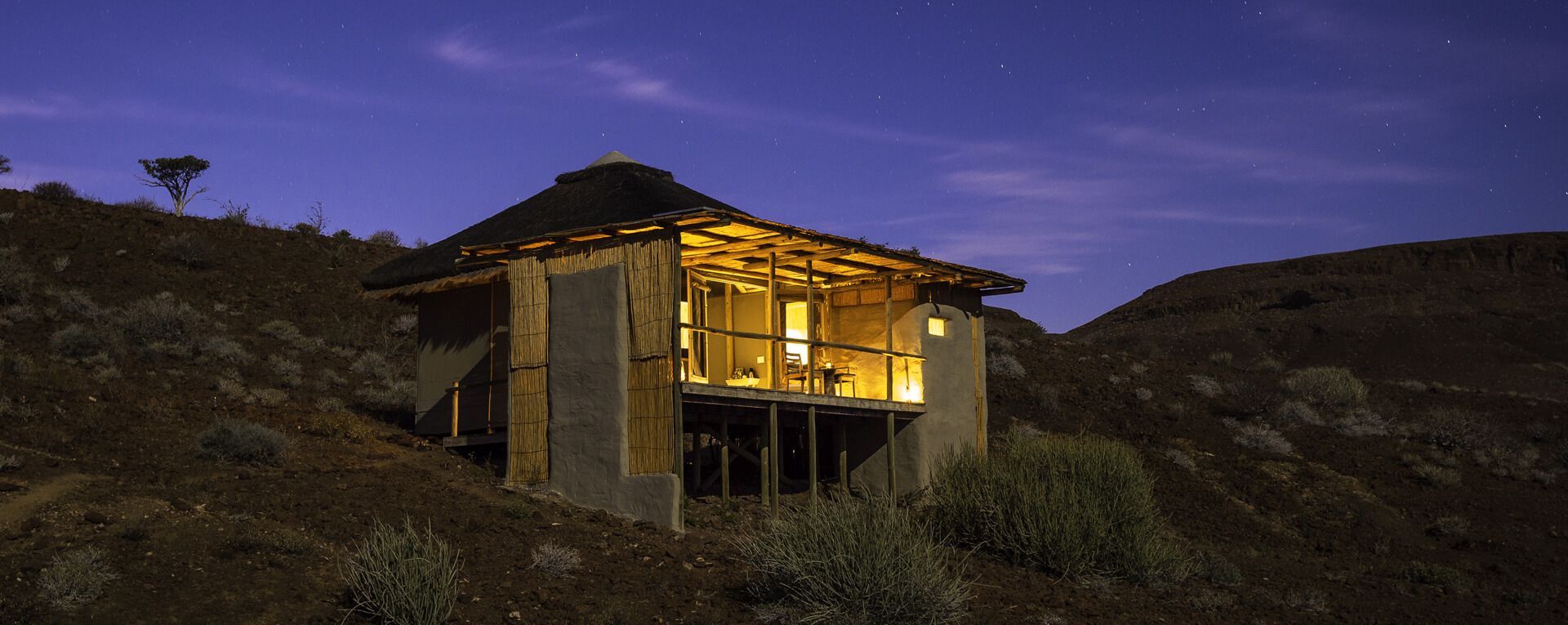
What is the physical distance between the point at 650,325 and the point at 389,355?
15.3 metres

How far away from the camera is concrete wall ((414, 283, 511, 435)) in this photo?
58.9 ft

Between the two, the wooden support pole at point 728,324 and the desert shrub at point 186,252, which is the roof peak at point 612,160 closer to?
the wooden support pole at point 728,324

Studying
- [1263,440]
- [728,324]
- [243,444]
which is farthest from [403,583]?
[1263,440]

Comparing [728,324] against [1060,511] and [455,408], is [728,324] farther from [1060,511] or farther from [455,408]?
[1060,511]

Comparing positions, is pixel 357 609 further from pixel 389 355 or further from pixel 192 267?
pixel 192 267

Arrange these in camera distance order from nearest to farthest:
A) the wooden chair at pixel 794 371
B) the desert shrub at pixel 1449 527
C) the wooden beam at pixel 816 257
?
the wooden beam at pixel 816 257
the wooden chair at pixel 794 371
the desert shrub at pixel 1449 527

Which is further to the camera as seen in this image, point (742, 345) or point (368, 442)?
point (742, 345)

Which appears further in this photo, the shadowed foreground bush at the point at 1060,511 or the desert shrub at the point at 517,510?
the shadowed foreground bush at the point at 1060,511

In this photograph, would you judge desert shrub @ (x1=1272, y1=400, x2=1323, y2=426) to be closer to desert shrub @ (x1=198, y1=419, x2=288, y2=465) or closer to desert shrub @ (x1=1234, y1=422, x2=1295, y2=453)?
desert shrub @ (x1=1234, y1=422, x2=1295, y2=453)

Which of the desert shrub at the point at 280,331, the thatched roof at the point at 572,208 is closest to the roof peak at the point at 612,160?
the thatched roof at the point at 572,208

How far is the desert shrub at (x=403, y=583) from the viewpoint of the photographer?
10.6 m

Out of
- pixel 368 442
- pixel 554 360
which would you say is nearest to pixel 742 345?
pixel 554 360

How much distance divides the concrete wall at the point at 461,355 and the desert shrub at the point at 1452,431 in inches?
743

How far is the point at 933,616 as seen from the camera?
1169 cm
